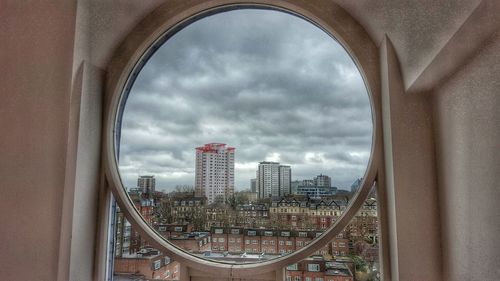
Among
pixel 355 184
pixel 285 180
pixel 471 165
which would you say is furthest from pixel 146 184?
pixel 471 165

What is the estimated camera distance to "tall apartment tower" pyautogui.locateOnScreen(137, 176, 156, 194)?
5.30 ft

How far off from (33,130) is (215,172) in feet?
2.56

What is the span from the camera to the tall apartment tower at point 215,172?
1563 millimetres

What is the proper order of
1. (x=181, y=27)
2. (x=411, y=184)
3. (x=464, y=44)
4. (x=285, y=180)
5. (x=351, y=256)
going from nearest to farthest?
(x=464, y=44)
(x=411, y=184)
(x=351, y=256)
(x=285, y=180)
(x=181, y=27)

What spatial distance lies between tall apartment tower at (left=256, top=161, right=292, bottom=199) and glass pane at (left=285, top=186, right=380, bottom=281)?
1.03 ft

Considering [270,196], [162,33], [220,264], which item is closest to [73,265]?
[220,264]

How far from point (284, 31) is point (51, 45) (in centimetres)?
102

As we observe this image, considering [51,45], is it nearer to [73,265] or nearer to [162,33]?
[162,33]

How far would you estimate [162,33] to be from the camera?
161cm

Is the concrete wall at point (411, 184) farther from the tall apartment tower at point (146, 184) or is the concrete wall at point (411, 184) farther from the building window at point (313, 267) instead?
the tall apartment tower at point (146, 184)

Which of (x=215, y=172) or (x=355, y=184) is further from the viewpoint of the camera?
(x=215, y=172)

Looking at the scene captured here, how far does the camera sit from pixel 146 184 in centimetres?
162

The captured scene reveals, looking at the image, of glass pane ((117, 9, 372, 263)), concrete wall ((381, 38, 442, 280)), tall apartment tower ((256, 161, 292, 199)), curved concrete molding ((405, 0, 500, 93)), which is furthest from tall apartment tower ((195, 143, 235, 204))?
curved concrete molding ((405, 0, 500, 93))

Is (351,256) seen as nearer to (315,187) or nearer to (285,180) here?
(315,187)
